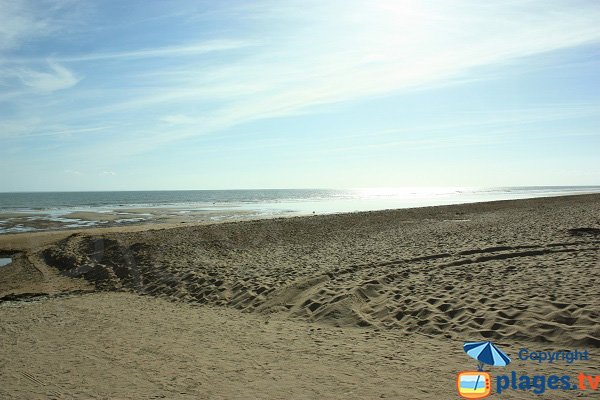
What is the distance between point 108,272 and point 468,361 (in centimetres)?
1216

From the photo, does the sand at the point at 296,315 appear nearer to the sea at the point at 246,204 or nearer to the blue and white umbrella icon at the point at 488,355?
the blue and white umbrella icon at the point at 488,355

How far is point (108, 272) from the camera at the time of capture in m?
13.9

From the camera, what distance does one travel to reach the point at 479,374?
5098mm

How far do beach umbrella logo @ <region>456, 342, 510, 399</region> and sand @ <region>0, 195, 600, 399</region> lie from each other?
0.14m

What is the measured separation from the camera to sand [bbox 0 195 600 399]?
5445 millimetres

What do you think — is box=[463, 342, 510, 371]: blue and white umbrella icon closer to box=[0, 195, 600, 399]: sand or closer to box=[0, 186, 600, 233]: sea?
box=[0, 195, 600, 399]: sand

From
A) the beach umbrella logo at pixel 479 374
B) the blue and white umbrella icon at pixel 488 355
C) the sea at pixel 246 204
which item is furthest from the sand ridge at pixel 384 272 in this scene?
the sea at pixel 246 204

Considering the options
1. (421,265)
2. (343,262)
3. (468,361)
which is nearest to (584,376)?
(468,361)

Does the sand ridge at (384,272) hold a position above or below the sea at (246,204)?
below

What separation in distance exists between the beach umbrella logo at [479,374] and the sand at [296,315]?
5.5 inches

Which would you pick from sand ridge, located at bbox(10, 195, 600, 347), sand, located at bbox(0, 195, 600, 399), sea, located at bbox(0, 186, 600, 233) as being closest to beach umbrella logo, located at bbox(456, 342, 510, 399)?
sand, located at bbox(0, 195, 600, 399)

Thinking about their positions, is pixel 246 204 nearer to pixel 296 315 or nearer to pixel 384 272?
pixel 384 272

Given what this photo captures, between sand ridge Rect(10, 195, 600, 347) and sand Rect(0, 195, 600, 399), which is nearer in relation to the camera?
sand Rect(0, 195, 600, 399)

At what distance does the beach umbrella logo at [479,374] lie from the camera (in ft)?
13.7
